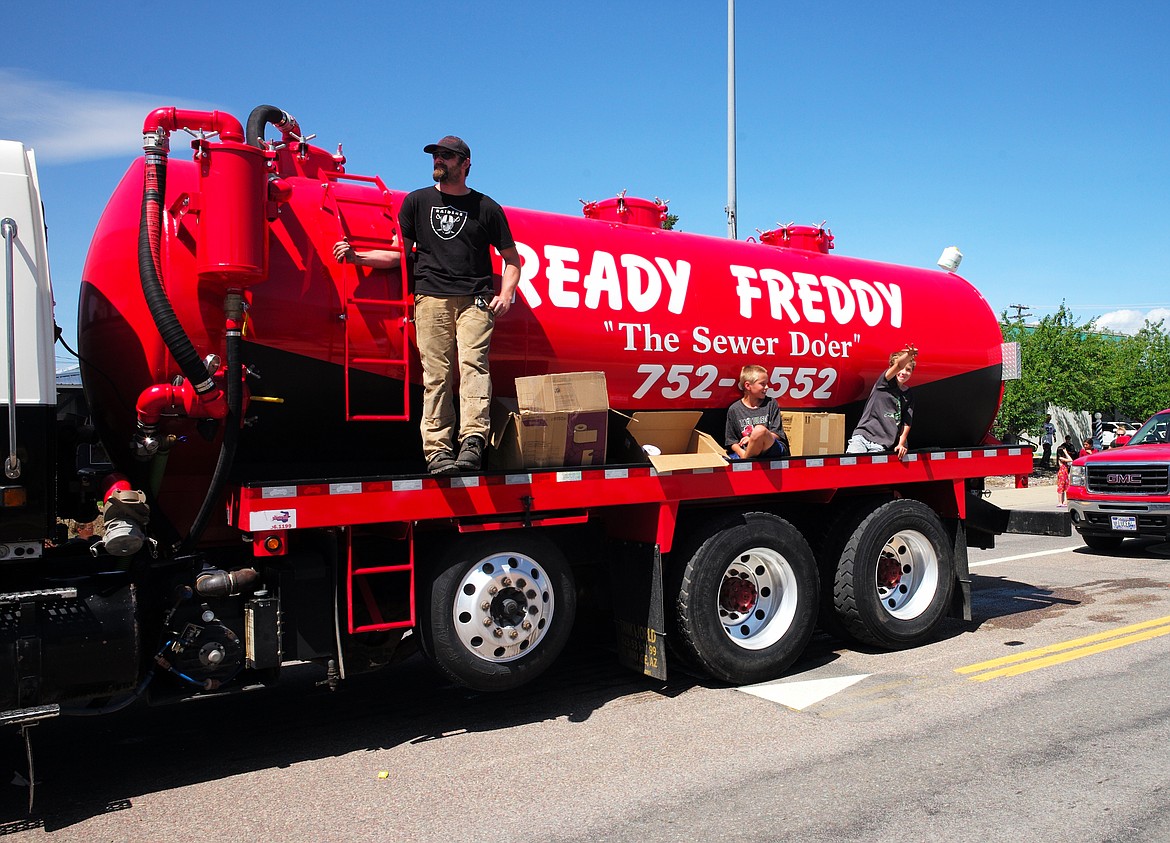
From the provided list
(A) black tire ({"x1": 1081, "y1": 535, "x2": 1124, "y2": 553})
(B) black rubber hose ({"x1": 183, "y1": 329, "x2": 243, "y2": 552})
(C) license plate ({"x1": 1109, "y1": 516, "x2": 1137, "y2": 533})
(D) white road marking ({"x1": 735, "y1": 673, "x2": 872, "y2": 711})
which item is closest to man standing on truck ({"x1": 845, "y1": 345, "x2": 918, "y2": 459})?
(D) white road marking ({"x1": 735, "y1": 673, "x2": 872, "y2": 711})

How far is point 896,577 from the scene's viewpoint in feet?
25.6

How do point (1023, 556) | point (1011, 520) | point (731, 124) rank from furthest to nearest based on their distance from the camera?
point (731, 124) → point (1023, 556) → point (1011, 520)

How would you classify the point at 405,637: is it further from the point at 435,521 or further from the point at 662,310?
the point at 662,310

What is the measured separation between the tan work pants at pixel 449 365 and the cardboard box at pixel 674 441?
130 cm

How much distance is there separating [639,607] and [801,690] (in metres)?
1.23

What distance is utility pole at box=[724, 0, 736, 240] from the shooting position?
574 inches

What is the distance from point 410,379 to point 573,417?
998 millimetres

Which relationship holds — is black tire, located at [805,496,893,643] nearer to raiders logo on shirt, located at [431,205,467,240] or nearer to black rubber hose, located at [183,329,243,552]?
raiders logo on shirt, located at [431,205,467,240]

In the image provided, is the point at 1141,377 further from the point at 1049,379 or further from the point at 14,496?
the point at 14,496

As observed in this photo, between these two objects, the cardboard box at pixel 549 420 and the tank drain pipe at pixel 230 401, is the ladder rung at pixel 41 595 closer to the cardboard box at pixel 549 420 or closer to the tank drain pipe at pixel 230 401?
the tank drain pipe at pixel 230 401

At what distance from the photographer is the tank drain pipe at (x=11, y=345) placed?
4.37 metres

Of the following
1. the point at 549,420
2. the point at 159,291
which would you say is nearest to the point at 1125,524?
the point at 549,420

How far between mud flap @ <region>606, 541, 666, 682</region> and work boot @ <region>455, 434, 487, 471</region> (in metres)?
1.48

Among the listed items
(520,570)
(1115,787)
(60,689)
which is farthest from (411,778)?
(1115,787)
